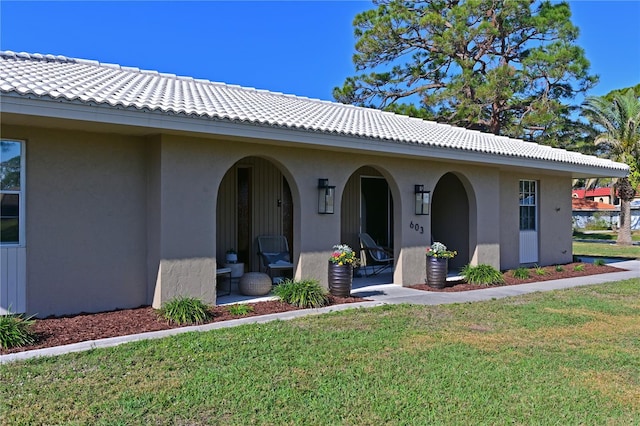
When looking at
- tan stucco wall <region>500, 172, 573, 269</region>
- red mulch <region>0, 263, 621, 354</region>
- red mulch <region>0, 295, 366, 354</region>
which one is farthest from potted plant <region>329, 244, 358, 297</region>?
tan stucco wall <region>500, 172, 573, 269</region>

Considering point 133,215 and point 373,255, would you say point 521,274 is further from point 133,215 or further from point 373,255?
point 133,215

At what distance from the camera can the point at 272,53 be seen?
72.0ft

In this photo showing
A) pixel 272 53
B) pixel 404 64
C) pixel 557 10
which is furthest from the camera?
pixel 404 64

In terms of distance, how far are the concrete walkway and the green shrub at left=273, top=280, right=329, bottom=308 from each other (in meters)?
0.23

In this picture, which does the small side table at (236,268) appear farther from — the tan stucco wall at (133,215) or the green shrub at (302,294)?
the green shrub at (302,294)

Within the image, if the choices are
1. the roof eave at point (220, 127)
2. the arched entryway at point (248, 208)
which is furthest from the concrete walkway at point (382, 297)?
the roof eave at point (220, 127)

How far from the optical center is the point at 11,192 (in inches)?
293

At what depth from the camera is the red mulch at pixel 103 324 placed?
6523mm

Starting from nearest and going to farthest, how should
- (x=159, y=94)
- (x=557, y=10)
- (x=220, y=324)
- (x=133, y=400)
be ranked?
(x=133, y=400) → (x=220, y=324) → (x=159, y=94) → (x=557, y=10)

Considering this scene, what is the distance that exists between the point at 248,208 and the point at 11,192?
16.6 ft

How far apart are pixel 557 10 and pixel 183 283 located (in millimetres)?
25656

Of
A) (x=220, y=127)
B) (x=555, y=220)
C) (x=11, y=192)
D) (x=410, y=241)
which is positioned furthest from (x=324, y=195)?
(x=555, y=220)

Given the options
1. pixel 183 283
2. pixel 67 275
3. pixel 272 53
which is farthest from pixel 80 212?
pixel 272 53

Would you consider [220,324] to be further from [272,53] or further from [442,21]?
[442,21]
